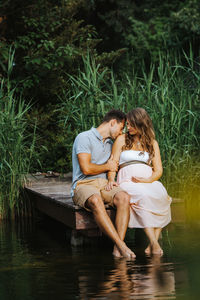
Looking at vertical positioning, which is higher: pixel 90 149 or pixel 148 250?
pixel 90 149

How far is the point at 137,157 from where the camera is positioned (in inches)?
229

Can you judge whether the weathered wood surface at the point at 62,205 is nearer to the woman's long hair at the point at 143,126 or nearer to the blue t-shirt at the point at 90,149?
the blue t-shirt at the point at 90,149

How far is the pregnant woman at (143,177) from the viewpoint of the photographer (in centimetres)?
548

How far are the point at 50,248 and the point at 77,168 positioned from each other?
87 cm

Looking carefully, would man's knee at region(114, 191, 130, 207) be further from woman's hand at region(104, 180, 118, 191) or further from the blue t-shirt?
the blue t-shirt

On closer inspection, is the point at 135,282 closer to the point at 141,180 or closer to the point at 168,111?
the point at 141,180

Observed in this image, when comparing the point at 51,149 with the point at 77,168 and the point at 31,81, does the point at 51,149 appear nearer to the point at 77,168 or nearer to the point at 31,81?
the point at 31,81

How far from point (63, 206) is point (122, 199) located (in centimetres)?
94

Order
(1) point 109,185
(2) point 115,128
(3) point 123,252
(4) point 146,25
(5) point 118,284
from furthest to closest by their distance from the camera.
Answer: (4) point 146,25, (2) point 115,128, (1) point 109,185, (3) point 123,252, (5) point 118,284

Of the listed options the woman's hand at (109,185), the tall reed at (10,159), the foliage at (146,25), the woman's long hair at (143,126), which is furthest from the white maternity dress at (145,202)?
the foliage at (146,25)

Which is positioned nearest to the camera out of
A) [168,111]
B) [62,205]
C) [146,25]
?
[62,205]

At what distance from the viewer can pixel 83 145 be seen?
5.67 m

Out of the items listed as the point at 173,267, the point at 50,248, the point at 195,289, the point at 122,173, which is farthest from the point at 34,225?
the point at 195,289

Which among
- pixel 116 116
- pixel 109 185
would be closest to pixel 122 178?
pixel 109 185
